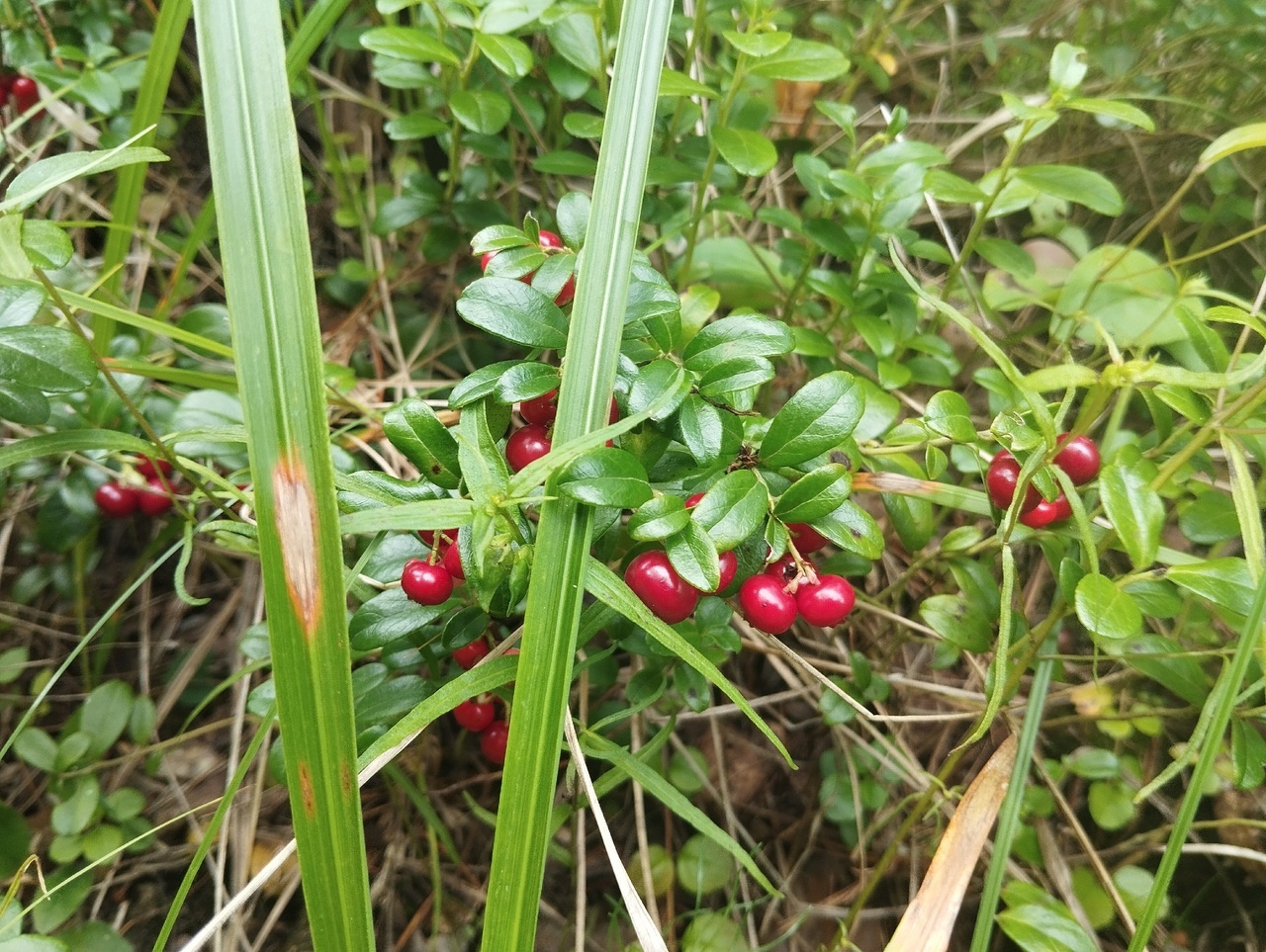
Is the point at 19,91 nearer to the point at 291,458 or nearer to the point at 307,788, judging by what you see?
the point at 291,458

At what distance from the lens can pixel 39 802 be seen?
1697 millimetres

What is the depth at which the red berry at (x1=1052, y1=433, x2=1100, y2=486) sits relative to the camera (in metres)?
1.09

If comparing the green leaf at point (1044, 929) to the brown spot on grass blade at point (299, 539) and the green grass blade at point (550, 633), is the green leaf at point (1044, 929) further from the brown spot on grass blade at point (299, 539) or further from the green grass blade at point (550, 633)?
the brown spot on grass blade at point (299, 539)

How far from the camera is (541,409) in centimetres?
104

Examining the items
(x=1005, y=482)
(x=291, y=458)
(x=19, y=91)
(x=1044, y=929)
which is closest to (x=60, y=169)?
(x=291, y=458)

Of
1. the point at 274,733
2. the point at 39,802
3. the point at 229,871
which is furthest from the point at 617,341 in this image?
the point at 39,802

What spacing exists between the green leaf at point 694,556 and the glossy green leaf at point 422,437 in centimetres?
28

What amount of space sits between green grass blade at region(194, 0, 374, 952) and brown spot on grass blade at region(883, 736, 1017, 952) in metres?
0.69

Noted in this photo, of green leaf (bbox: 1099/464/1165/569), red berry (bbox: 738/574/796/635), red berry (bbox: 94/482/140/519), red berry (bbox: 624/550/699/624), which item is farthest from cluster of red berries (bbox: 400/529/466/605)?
red berry (bbox: 94/482/140/519)

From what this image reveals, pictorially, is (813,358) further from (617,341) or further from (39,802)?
(39,802)

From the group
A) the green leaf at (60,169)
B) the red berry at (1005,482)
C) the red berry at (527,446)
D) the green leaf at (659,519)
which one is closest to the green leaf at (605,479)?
the green leaf at (659,519)

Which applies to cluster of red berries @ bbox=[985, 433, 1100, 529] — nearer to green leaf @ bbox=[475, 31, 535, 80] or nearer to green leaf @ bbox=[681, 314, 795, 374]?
green leaf @ bbox=[681, 314, 795, 374]

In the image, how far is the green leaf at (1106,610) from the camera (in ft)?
3.18

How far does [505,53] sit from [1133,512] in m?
1.17
